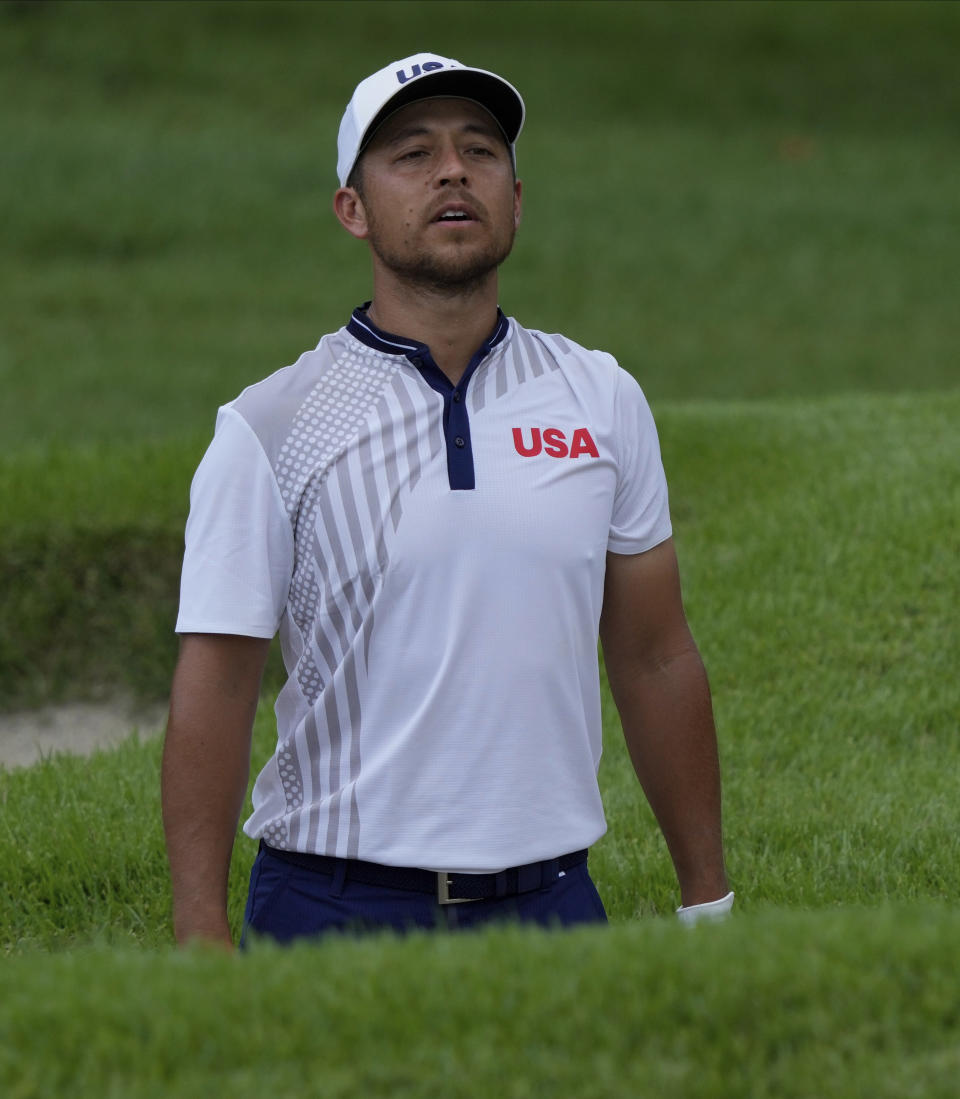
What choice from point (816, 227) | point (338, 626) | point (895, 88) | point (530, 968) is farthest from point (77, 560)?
point (895, 88)

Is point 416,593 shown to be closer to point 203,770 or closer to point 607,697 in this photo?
point 203,770

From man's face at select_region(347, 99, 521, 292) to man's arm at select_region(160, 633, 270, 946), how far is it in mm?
848

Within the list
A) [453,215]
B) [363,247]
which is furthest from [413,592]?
[363,247]

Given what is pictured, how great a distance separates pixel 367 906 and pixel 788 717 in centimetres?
332

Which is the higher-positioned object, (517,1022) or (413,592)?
(413,592)

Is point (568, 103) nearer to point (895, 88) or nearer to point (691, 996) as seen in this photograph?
point (895, 88)

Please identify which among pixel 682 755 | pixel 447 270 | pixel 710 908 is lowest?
pixel 710 908

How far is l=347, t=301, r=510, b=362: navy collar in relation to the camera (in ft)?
11.1

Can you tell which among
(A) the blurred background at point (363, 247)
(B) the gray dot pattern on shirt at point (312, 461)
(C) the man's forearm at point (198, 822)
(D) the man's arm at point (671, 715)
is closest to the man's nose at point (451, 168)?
(B) the gray dot pattern on shirt at point (312, 461)

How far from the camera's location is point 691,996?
248 cm

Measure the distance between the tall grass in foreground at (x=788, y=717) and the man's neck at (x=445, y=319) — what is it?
2.03 meters

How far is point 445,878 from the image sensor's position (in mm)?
3213

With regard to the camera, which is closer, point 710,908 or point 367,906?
point 367,906

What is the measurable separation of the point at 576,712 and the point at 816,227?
22.3 meters
